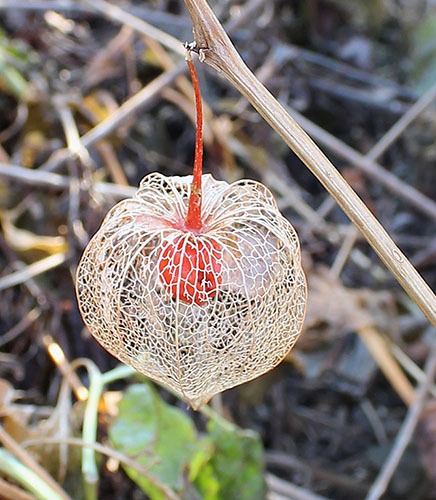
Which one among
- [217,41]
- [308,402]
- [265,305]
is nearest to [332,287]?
[308,402]

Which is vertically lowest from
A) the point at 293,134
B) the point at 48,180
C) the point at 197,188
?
the point at 48,180

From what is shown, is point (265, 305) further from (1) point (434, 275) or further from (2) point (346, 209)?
(1) point (434, 275)

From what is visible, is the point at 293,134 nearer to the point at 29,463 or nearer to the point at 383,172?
the point at 29,463

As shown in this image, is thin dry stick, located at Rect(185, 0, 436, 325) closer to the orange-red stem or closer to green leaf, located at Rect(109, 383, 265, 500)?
the orange-red stem

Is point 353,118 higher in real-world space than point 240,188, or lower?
lower

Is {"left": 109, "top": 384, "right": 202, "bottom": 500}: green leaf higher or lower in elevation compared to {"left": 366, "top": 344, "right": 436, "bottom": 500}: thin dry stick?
lower

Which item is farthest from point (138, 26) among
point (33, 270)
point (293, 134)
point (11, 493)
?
point (293, 134)

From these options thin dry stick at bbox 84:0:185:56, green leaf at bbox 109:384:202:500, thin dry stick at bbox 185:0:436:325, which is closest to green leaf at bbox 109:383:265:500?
green leaf at bbox 109:384:202:500
